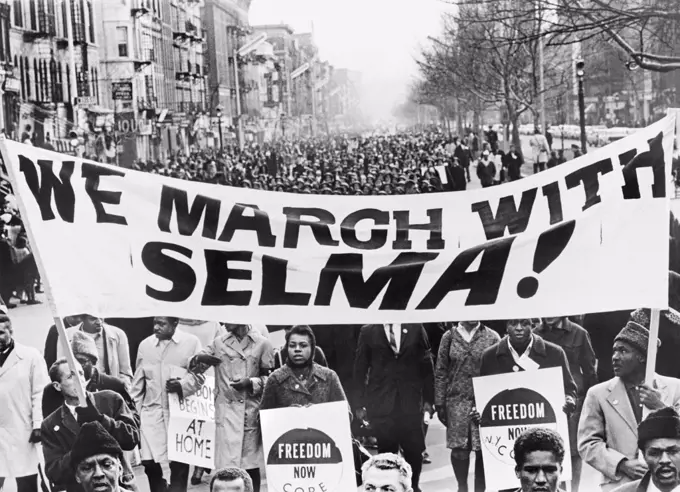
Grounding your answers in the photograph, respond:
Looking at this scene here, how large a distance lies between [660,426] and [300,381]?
6.62ft

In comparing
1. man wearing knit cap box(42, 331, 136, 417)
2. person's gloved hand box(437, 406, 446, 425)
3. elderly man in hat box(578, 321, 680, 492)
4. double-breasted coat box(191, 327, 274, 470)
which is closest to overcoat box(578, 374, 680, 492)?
elderly man in hat box(578, 321, 680, 492)

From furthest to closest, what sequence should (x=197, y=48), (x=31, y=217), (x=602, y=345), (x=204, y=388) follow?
1. (x=197, y=48)
2. (x=602, y=345)
3. (x=204, y=388)
4. (x=31, y=217)

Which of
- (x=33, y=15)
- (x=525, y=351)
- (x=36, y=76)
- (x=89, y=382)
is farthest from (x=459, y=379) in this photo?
(x=33, y=15)

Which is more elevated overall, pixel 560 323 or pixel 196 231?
pixel 196 231

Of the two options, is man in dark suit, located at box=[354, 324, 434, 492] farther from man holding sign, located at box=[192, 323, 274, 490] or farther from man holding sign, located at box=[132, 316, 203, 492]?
man holding sign, located at box=[132, 316, 203, 492]

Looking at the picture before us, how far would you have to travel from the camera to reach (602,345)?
9.24 meters

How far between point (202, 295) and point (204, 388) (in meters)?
1.91

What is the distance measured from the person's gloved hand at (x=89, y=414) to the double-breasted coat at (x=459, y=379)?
2041 millimetres

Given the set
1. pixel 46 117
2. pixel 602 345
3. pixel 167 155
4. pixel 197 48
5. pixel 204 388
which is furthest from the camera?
pixel 197 48

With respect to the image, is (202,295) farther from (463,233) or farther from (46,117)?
(46,117)

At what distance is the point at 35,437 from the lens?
7938mm

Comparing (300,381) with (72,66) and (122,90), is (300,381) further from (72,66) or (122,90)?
(122,90)

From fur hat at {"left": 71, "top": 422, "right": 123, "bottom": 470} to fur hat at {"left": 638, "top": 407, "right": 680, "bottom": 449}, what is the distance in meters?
2.32

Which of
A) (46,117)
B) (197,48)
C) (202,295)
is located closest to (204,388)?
(202,295)
